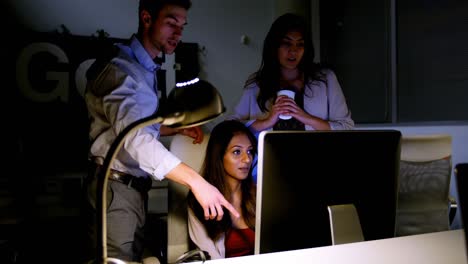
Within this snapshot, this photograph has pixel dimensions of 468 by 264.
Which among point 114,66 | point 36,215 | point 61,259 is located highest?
point 114,66

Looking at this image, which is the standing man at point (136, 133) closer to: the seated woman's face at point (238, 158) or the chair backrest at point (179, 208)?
the chair backrest at point (179, 208)

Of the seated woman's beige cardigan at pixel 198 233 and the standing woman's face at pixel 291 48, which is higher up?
the standing woman's face at pixel 291 48

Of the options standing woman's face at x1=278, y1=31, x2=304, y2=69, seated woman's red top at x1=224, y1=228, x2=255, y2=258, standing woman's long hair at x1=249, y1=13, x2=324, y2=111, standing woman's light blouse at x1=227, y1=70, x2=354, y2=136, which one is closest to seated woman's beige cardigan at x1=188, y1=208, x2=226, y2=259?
seated woman's red top at x1=224, y1=228, x2=255, y2=258

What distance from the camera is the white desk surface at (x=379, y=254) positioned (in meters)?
0.96

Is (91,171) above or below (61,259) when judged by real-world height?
above

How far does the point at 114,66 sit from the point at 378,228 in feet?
3.60

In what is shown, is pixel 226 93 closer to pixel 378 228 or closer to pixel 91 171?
pixel 91 171

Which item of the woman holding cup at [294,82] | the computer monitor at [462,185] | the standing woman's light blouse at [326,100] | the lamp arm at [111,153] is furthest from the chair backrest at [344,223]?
the standing woman's light blouse at [326,100]

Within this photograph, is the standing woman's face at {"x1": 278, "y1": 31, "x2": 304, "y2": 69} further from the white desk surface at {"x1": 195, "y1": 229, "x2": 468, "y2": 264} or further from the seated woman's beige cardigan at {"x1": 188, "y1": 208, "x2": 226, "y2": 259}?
the white desk surface at {"x1": 195, "y1": 229, "x2": 468, "y2": 264}

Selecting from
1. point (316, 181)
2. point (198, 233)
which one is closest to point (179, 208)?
point (198, 233)

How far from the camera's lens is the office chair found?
1.62 metres

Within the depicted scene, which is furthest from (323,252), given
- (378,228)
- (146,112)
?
(146,112)

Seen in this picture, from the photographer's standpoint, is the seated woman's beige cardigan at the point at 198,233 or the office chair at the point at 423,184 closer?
the seated woman's beige cardigan at the point at 198,233

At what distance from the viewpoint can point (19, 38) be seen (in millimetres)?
3334
